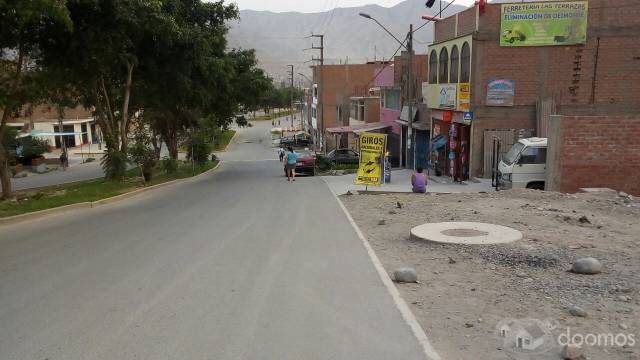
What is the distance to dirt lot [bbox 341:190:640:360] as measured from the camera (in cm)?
558

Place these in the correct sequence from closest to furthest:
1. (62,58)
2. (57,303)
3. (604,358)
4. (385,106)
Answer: (604,358) < (57,303) < (62,58) < (385,106)

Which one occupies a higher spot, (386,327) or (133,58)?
(133,58)

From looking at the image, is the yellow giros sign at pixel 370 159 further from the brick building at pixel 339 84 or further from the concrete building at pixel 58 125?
the brick building at pixel 339 84

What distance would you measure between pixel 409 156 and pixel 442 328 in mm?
29687

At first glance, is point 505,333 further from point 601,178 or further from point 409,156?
point 409,156

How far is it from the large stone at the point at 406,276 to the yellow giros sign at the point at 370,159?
12.3 metres

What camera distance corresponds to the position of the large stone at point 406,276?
7.61 meters

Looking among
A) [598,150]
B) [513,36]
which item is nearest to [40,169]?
[513,36]

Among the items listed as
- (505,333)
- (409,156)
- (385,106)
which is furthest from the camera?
(385,106)

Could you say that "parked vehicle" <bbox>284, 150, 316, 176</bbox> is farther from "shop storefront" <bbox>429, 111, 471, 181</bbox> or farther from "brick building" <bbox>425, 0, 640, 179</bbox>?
"brick building" <bbox>425, 0, 640, 179</bbox>

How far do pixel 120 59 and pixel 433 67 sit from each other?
15567mm

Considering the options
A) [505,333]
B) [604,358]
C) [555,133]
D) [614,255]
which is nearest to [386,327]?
→ [505,333]

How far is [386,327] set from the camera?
583 cm

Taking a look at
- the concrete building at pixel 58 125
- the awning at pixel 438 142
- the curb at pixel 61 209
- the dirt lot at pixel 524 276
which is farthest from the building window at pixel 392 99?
the concrete building at pixel 58 125
